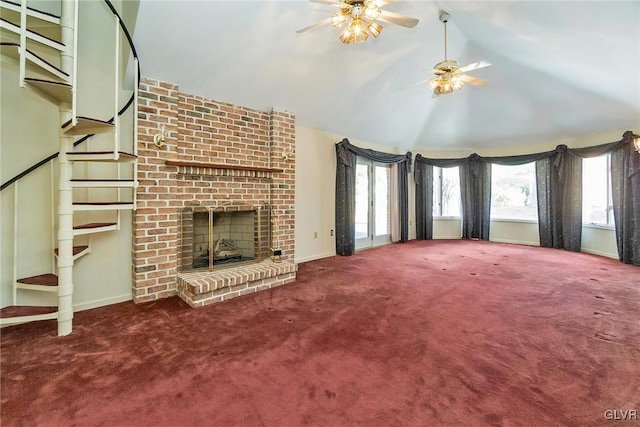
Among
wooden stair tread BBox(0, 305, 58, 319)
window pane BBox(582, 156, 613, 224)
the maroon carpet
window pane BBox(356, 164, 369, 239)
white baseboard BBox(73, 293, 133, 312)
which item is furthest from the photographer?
window pane BBox(356, 164, 369, 239)

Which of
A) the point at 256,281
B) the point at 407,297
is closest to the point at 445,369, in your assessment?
the point at 407,297

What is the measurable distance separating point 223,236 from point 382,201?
152 inches

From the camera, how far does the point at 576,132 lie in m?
5.37

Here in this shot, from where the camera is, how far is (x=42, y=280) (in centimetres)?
227

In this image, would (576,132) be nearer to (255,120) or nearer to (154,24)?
(255,120)

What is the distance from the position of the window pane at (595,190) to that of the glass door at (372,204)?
379 centimetres

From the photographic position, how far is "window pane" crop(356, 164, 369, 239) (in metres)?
5.70

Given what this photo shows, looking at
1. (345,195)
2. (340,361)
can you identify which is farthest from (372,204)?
(340,361)

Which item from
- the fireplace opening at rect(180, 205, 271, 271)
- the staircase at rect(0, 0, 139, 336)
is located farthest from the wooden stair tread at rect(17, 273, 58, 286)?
the fireplace opening at rect(180, 205, 271, 271)

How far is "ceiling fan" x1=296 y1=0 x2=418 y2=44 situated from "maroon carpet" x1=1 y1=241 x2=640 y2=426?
8.49ft

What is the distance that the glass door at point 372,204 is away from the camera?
5.75m

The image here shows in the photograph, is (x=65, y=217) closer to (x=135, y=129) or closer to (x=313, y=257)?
(x=135, y=129)

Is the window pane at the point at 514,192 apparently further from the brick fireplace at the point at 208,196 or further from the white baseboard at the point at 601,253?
the brick fireplace at the point at 208,196

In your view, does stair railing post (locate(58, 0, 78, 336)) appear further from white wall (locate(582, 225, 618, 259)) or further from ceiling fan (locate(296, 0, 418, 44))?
white wall (locate(582, 225, 618, 259))
